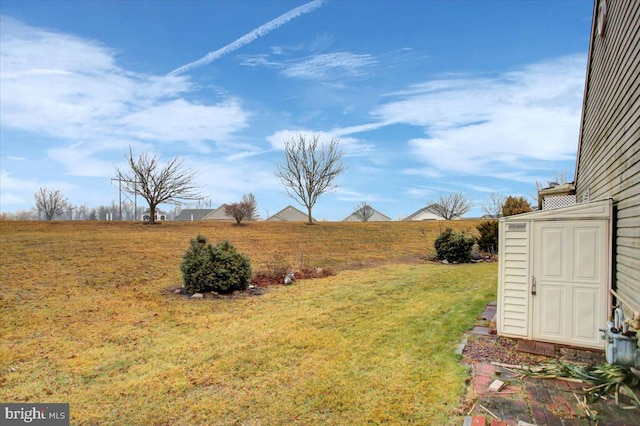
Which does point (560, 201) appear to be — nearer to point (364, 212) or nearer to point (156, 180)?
point (156, 180)

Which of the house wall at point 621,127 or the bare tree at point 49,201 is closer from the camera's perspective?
the house wall at point 621,127

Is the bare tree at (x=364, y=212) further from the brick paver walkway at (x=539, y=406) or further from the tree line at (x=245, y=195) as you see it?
the brick paver walkway at (x=539, y=406)

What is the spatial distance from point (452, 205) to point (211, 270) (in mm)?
43034

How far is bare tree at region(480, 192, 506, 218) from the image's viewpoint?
4047 centimetres

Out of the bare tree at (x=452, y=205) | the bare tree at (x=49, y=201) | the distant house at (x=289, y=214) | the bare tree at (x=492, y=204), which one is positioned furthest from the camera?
the distant house at (x=289, y=214)

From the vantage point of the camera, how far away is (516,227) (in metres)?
4.66

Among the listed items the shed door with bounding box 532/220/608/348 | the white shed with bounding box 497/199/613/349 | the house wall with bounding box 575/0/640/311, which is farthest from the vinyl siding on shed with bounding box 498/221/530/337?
the house wall with bounding box 575/0/640/311

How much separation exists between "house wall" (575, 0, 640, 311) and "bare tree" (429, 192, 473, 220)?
136ft

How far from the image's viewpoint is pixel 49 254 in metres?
10.1

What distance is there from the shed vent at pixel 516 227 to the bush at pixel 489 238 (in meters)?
12.4

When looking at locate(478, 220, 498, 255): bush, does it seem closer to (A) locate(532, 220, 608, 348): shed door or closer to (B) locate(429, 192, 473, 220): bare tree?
(A) locate(532, 220, 608, 348): shed door

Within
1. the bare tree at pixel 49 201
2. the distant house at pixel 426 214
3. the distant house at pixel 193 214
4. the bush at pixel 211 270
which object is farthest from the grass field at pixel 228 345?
the distant house at pixel 193 214

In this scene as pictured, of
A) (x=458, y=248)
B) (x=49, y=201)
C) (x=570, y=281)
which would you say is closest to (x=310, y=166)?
(x=458, y=248)

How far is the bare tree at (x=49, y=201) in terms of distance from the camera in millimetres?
29398
